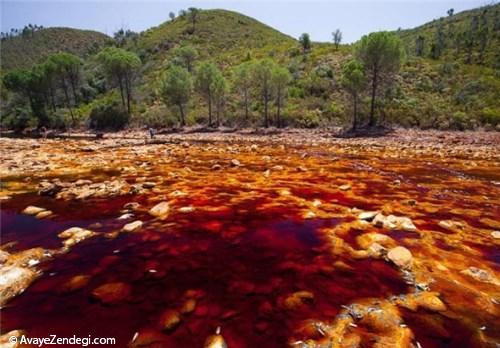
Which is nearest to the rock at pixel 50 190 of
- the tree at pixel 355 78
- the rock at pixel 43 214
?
the rock at pixel 43 214

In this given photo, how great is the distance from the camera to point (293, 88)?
5475 centimetres

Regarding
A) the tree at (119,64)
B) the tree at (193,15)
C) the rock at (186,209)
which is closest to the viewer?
the rock at (186,209)

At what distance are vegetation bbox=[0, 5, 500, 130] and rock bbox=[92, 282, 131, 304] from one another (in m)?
33.8

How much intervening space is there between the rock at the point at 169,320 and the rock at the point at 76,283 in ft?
5.19

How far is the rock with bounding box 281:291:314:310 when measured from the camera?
4243 mm

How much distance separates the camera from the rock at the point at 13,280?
4480 millimetres

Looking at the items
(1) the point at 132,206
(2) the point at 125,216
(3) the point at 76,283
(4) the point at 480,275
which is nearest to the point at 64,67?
(1) the point at 132,206

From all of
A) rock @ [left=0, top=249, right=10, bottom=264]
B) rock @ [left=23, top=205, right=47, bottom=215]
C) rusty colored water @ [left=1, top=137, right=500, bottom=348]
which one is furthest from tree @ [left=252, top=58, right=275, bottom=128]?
rock @ [left=0, top=249, right=10, bottom=264]

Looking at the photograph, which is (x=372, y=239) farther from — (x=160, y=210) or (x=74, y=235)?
(x=74, y=235)

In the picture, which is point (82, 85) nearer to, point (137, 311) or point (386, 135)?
point (386, 135)

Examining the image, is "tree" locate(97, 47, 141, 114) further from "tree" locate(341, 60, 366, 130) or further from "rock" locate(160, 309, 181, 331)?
"rock" locate(160, 309, 181, 331)

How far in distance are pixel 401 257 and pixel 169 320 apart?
3.91m

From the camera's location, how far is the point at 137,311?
4086mm

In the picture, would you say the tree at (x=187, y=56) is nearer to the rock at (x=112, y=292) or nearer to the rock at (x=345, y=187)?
the rock at (x=345, y=187)
